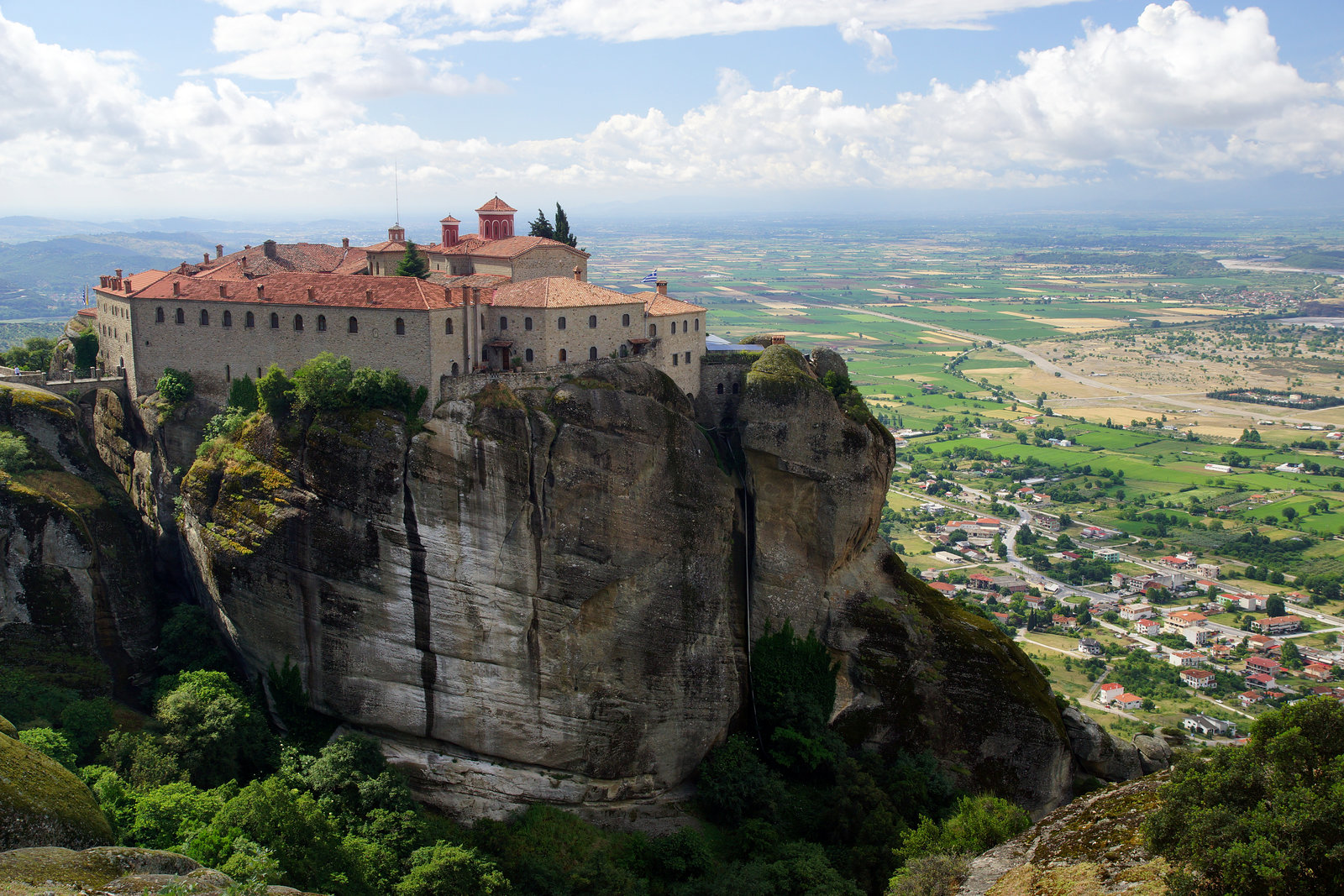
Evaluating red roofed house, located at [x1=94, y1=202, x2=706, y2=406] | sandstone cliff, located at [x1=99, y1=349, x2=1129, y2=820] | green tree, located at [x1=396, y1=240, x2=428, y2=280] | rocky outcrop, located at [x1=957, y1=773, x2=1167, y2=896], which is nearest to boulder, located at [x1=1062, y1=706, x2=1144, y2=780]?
sandstone cliff, located at [x1=99, y1=349, x2=1129, y2=820]

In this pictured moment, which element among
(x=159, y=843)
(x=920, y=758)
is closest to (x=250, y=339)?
(x=159, y=843)

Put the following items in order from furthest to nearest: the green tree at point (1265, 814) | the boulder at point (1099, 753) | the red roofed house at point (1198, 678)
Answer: the red roofed house at point (1198, 678) < the boulder at point (1099, 753) < the green tree at point (1265, 814)

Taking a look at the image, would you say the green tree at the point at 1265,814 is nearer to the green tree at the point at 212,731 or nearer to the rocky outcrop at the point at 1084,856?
the rocky outcrop at the point at 1084,856

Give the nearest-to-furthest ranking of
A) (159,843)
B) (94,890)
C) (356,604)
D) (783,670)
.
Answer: (94,890)
(159,843)
(356,604)
(783,670)

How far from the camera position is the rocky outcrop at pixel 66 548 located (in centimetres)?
4466

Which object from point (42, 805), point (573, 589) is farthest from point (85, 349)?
point (42, 805)

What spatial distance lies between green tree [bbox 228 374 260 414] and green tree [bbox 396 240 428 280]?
11528 mm

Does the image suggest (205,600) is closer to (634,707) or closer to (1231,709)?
(634,707)

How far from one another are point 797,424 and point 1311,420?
550 feet

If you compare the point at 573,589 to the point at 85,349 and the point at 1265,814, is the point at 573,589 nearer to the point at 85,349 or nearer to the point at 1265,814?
the point at 1265,814

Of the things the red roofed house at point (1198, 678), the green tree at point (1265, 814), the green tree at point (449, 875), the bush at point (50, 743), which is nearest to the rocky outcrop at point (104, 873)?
the green tree at point (449, 875)

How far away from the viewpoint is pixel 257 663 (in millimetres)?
45625

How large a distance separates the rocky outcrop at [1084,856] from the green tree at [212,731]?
93.3 feet

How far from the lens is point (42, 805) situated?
30.0 metres
